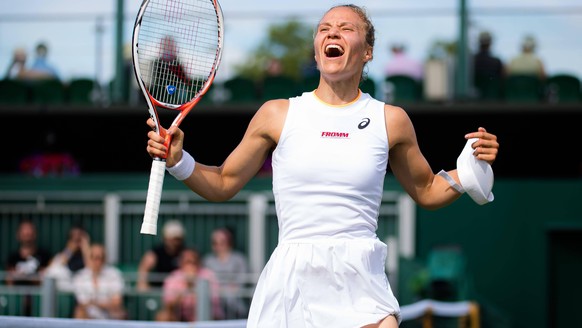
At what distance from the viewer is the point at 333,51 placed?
4.22 metres

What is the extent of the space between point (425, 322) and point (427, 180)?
4.92m

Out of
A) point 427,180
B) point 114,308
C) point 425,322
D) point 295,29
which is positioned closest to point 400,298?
point 425,322

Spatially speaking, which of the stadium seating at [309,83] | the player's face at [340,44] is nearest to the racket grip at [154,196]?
the player's face at [340,44]

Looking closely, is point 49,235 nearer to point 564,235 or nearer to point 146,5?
point 564,235

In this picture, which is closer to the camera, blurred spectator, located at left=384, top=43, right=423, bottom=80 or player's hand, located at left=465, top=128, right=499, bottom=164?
player's hand, located at left=465, top=128, right=499, bottom=164

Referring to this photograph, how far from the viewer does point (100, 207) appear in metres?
13.9

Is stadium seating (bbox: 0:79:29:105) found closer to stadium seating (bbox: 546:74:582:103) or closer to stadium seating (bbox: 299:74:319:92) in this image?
stadium seating (bbox: 299:74:319:92)

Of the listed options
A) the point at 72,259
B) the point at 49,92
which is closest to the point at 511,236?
the point at 72,259

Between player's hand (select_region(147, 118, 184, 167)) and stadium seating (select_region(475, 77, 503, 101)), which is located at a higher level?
stadium seating (select_region(475, 77, 503, 101))

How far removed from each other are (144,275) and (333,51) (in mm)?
7760

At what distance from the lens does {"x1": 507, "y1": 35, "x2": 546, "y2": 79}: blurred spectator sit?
46.5 ft

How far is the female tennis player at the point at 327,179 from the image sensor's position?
405cm

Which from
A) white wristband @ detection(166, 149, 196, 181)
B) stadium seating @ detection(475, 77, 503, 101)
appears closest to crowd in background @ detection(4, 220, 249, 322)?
stadium seating @ detection(475, 77, 503, 101)

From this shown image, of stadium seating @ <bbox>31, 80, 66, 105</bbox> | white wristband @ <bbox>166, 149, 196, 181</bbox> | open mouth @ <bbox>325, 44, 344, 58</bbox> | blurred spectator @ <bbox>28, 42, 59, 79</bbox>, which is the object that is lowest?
white wristband @ <bbox>166, 149, 196, 181</bbox>
